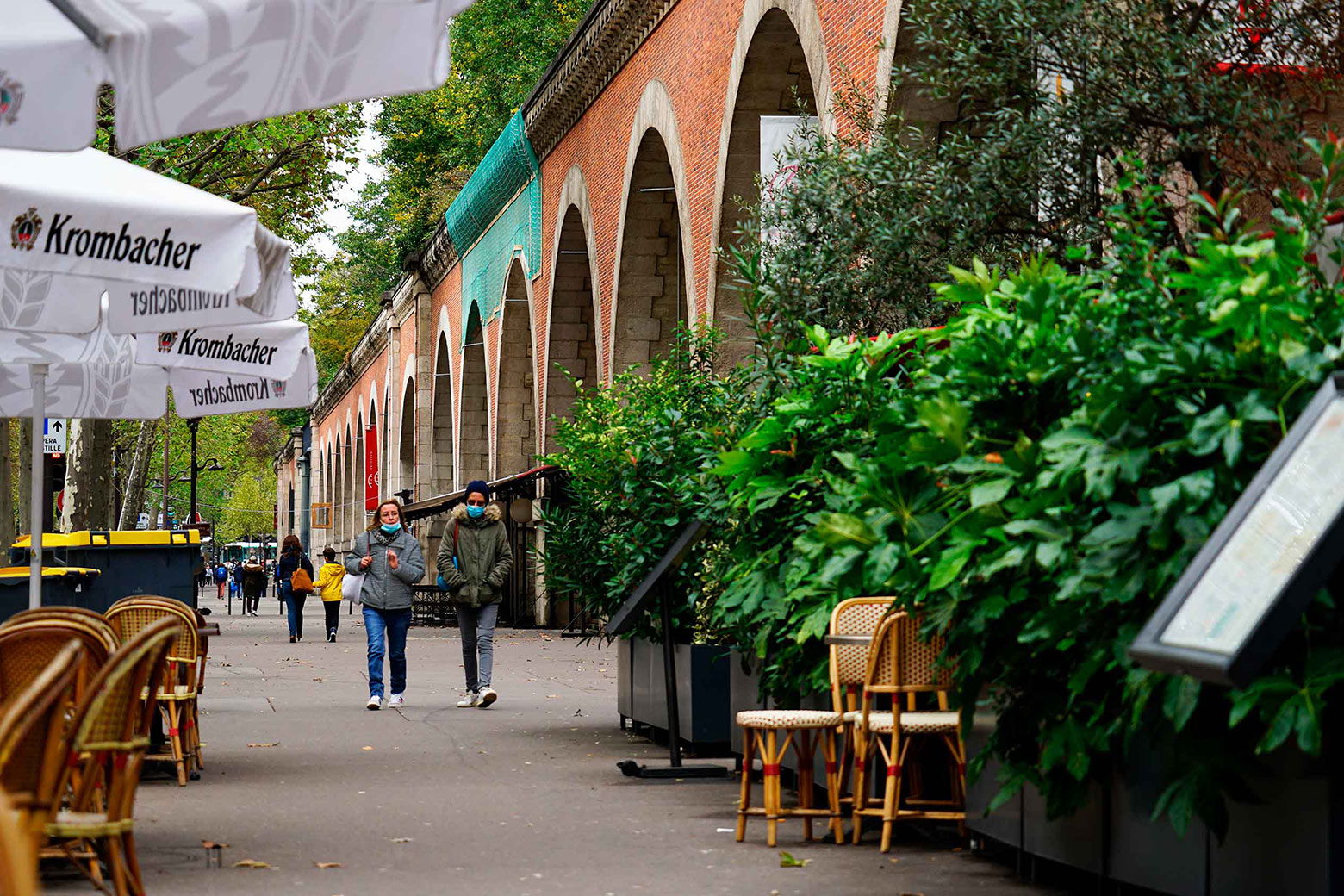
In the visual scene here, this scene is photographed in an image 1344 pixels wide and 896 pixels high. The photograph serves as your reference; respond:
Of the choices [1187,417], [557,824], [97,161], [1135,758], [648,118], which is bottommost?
[557,824]

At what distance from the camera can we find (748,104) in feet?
61.6

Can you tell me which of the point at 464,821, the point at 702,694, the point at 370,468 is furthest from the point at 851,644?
the point at 370,468

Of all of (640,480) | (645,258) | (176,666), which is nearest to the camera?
(176,666)

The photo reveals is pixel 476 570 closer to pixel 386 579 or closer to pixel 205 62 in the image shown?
pixel 386 579

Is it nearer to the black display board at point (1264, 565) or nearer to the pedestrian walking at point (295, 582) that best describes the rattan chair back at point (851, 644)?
the black display board at point (1264, 565)

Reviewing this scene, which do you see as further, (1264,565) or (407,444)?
(407,444)

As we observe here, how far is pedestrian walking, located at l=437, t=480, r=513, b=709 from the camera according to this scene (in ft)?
45.9

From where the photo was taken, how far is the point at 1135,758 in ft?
18.5

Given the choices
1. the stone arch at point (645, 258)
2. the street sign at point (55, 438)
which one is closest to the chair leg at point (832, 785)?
the stone arch at point (645, 258)

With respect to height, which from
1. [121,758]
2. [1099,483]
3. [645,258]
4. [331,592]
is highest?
[645,258]

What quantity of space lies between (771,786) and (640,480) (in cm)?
425

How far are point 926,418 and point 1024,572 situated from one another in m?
0.62

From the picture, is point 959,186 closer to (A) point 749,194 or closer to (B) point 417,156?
(A) point 749,194

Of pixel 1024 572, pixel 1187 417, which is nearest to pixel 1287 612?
pixel 1187 417
